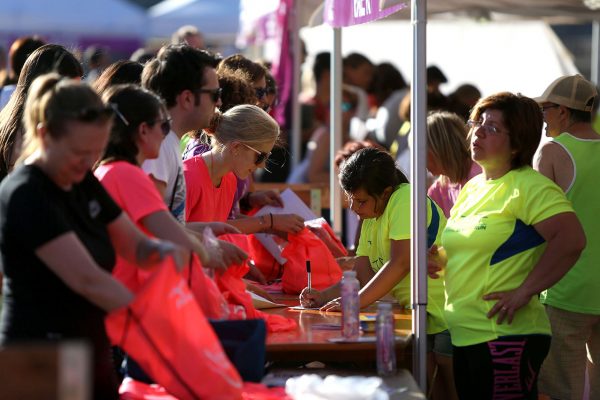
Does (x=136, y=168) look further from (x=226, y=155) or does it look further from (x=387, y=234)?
(x=387, y=234)

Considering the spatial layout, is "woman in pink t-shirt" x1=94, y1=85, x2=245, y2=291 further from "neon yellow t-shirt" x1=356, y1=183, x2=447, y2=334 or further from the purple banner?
the purple banner

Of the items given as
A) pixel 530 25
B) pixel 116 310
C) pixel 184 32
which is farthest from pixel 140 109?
pixel 530 25

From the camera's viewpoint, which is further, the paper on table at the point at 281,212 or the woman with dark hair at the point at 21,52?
the woman with dark hair at the point at 21,52

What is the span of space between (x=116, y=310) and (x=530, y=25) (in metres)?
7.03

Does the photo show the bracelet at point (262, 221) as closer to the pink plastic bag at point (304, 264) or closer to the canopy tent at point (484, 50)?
the pink plastic bag at point (304, 264)

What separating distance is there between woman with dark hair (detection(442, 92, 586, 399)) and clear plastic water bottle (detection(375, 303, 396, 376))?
1.05ft

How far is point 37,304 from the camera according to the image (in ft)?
8.24

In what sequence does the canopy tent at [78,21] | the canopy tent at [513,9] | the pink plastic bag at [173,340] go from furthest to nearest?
the canopy tent at [78,21] < the canopy tent at [513,9] < the pink plastic bag at [173,340]

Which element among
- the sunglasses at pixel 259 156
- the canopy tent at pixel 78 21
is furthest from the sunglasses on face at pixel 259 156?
the canopy tent at pixel 78 21

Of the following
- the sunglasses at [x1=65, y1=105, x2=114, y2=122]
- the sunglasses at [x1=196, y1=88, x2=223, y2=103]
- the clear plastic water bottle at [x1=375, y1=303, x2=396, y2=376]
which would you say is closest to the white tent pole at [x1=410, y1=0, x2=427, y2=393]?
the clear plastic water bottle at [x1=375, y1=303, x2=396, y2=376]

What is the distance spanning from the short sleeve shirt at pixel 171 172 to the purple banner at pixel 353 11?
990 millimetres

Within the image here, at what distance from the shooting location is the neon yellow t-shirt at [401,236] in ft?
12.6

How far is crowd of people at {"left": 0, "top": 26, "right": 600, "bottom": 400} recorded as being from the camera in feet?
8.19

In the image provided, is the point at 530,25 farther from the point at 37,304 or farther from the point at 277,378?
the point at 37,304
